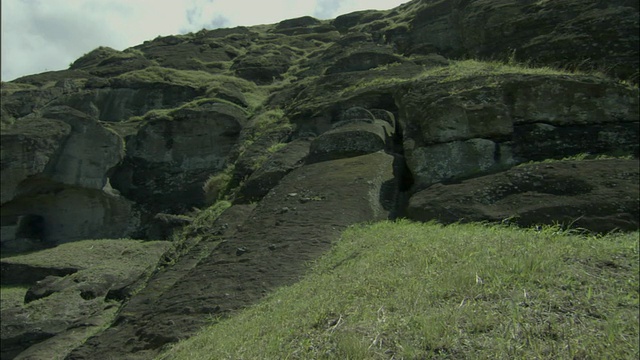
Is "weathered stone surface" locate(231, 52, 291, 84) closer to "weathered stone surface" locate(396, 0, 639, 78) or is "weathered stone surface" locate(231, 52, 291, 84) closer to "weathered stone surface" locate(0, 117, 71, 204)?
"weathered stone surface" locate(0, 117, 71, 204)

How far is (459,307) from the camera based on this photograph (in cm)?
505

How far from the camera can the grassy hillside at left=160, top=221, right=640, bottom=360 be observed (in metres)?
4.61

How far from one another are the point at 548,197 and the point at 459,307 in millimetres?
3859

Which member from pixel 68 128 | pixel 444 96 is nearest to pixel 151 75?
pixel 68 128

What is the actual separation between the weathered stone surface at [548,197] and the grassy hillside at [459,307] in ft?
1.75

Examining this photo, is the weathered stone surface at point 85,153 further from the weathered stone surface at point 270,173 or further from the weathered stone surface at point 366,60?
the weathered stone surface at point 270,173

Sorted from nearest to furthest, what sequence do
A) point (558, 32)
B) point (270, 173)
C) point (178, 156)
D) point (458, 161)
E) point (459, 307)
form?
point (459, 307) < point (458, 161) < point (270, 173) < point (558, 32) < point (178, 156)

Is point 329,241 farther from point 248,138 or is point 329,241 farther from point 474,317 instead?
point 248,138

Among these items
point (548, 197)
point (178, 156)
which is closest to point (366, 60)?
point (178, 156)

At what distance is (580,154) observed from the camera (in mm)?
9602

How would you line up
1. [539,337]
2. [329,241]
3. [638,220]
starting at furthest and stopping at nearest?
[329,241] → [638,220] → [539,337]

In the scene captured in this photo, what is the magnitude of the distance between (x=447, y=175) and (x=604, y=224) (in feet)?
9.58

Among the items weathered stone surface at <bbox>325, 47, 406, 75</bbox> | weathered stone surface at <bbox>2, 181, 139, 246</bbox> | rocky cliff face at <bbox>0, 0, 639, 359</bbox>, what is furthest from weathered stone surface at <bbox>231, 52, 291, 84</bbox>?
weathered stone surface at <bbox>325, 47, 406, 75</bbox>

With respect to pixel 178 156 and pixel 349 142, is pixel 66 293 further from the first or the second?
pixel 178 156
